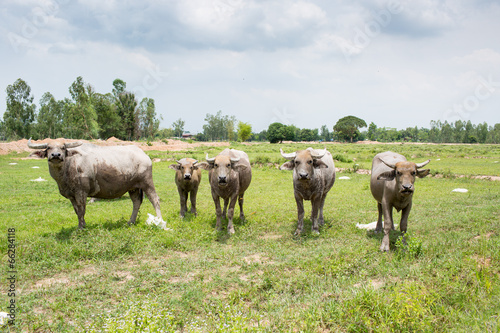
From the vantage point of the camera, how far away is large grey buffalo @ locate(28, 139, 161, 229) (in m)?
7.39

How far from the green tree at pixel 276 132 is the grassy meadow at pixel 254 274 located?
89257mm

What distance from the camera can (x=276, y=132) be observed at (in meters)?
99.5

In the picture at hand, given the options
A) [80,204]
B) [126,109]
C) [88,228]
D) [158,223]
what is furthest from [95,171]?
[126,109]

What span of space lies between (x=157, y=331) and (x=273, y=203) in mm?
8956

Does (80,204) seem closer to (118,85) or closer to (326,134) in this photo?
(118,85)

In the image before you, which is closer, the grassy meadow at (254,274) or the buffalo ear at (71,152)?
the grassy meadow at (254,274)

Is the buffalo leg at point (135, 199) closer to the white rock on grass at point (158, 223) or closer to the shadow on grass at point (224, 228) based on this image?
the white rock on grass at point (158, 223)

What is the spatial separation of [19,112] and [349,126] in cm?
9153

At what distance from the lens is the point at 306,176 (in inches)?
288

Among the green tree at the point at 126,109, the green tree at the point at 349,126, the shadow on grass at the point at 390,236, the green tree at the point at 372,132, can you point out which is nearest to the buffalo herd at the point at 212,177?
the shadow on grass at the point at 390,236

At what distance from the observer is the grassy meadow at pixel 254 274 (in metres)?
3.92

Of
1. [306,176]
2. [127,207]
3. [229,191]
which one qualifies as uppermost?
[306,176]

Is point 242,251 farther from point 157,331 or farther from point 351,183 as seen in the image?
point 351,183

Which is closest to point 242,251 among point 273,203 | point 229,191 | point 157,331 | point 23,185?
point 229,191
